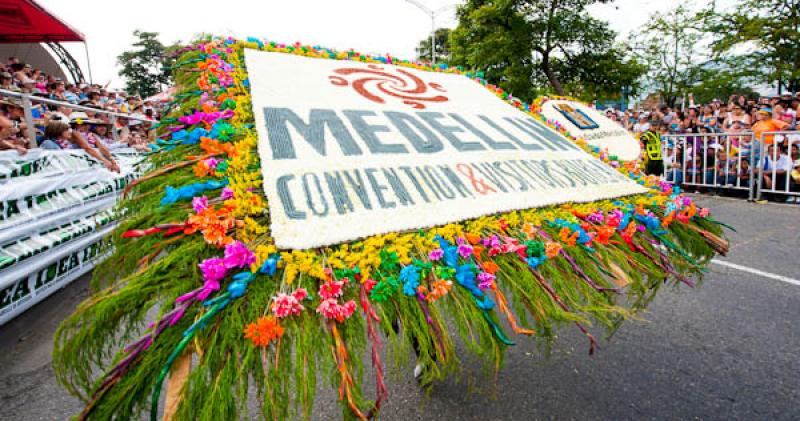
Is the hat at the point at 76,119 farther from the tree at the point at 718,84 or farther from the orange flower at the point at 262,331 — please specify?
the tree at the point at 718,84

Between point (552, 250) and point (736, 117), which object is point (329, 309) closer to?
point (552, 250)

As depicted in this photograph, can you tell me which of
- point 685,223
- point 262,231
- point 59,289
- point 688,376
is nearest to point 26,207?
point 59,289

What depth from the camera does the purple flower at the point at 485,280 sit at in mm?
1068

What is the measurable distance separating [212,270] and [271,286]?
0.13m

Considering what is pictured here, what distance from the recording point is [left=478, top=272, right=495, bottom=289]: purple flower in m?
1.07

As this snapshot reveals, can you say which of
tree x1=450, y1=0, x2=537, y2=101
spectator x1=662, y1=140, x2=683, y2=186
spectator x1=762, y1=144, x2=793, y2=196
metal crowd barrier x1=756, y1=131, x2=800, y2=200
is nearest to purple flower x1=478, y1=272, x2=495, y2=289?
metal crowd barrier x1=756, y1=131, x2=800, y2=200

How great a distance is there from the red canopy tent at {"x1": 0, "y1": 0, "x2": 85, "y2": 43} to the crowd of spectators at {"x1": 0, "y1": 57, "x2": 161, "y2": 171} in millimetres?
770

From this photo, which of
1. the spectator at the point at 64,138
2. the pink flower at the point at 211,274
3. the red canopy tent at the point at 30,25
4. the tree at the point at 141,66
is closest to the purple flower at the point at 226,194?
the pink flower at the point at 211,274

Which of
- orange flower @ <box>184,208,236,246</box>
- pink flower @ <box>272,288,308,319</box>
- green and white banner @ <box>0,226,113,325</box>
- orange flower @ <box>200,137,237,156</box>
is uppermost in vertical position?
orange flower @ <box>200,137,237,156</box>

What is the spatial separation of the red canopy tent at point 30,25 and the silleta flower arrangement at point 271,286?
10.1 m

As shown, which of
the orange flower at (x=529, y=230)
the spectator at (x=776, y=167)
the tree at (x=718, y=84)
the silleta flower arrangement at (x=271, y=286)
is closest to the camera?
the silleta flower arrangement at (x=271, y=286)

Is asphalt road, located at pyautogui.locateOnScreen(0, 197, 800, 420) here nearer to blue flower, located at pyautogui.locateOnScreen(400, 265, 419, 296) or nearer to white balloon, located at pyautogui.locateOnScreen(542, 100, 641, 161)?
blue flower, located at pyautogui.locateOnScreen(400, 265, 419, 296)

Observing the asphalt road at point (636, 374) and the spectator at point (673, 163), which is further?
the spectator at point (673, 163)

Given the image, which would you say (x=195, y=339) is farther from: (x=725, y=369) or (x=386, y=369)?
(x=725, y=369)
